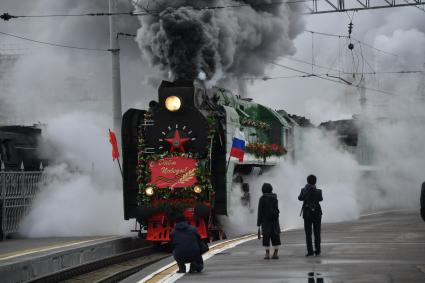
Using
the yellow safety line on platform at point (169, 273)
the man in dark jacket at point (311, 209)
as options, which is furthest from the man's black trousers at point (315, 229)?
the yellow safety line on platform at point (169, 273)

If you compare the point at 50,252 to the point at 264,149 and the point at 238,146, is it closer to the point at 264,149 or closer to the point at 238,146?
the point at 238,146

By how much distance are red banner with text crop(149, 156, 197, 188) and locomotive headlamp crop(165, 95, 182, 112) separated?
1.09 meters

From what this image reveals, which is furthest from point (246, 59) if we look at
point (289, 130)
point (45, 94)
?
point (45, 94)

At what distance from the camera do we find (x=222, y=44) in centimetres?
2605

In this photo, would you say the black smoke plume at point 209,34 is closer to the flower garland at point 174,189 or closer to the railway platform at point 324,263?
the flower garland at point 174,189

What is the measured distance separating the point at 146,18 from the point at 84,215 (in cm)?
598

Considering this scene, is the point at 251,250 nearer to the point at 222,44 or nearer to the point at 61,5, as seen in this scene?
the point at 222,44

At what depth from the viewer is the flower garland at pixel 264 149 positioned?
22.7 m

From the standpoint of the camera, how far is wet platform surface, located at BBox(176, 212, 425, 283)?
41.4 ft

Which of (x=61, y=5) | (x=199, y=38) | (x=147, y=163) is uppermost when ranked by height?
(x=61, y=5)

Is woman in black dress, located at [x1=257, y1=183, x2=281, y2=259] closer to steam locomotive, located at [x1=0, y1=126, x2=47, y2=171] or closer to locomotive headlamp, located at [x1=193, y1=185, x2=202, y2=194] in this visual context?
locomotive headlamp, located at [x1=193, y1=185, x2=202, y2=194]

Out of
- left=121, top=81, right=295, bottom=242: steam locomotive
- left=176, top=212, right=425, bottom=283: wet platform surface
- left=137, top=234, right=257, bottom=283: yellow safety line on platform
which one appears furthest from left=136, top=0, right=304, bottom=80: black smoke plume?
left=137, top=234, right=257, bottom=283: yellow safety line on platform

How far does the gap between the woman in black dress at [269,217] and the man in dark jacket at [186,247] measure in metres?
1.93

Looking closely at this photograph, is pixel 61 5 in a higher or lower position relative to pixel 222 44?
higher
